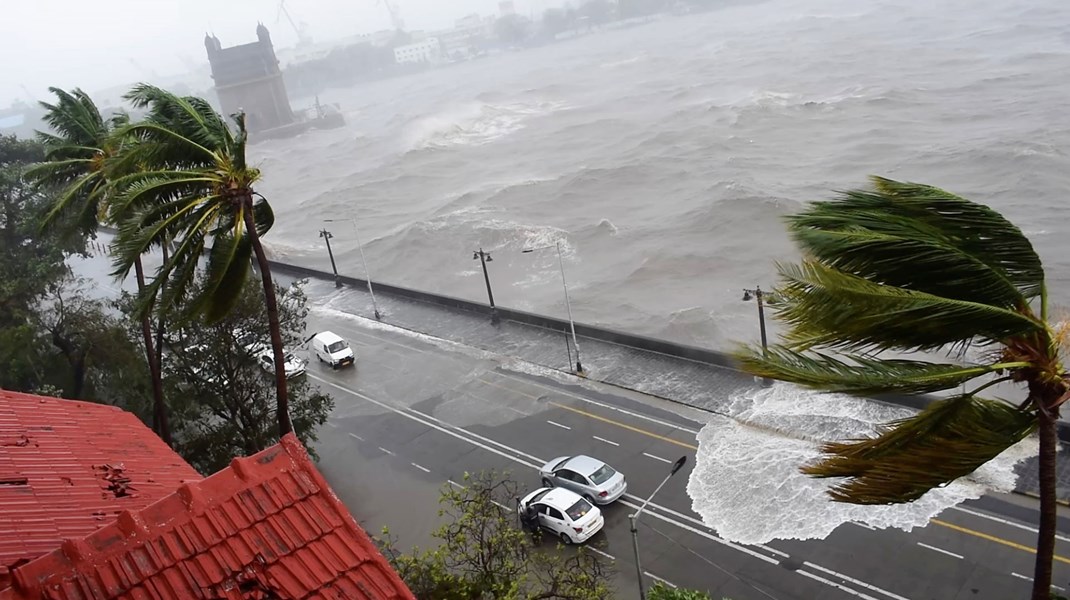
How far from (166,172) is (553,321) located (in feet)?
80.1

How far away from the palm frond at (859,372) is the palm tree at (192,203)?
29.1ft

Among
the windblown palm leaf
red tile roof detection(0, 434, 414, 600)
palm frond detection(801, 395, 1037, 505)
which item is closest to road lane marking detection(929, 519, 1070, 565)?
palm frond detection(801, 395, 1037, 505)

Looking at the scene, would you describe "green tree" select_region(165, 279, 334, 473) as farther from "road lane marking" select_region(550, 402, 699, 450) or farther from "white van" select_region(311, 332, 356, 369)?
"white van" select_region(311, 332, 356, 369)

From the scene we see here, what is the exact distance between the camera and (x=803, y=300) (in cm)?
770

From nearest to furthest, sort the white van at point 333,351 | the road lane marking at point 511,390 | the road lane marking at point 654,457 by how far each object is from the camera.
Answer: the road lane marking at point 654,457, the road lane marking at point 511,390, the white van at point 333,351

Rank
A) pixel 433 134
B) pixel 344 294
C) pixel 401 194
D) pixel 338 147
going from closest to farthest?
pixel 344 294 → pixel 401 194 → pixel 433 134 → pixel 338 147

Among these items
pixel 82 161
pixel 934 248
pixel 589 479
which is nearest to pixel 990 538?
pixel 589 479

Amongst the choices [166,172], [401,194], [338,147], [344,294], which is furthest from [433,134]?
[166,172]

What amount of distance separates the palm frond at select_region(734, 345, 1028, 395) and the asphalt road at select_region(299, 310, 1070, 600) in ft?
43.1

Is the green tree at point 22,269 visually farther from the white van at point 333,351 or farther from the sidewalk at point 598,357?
the sidewalk at point 598,357

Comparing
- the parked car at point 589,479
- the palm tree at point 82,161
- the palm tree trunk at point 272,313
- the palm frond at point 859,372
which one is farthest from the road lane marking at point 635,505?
the palm frond at point 859,372

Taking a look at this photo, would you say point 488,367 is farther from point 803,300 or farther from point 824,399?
point 803,300

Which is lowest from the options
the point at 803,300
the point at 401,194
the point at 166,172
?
the point at 401,194

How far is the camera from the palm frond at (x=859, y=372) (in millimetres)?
7270
